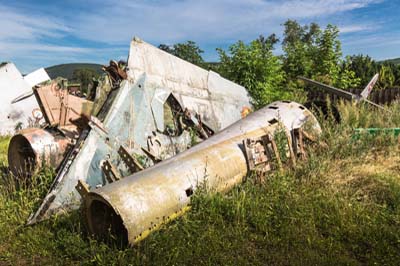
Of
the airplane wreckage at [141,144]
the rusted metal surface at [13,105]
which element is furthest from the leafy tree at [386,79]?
the rusted metal surface at [13,105]

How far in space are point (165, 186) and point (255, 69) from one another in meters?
7.91

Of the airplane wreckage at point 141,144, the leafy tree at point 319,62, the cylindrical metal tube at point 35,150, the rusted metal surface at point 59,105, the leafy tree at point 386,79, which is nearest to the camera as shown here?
the airplane wreckage at point 141,144

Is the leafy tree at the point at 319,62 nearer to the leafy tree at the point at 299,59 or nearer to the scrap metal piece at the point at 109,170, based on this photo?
Result: the leafy tree at the point at 299,59

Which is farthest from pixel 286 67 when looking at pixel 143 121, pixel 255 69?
pixel 143 121

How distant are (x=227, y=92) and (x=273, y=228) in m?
5.44

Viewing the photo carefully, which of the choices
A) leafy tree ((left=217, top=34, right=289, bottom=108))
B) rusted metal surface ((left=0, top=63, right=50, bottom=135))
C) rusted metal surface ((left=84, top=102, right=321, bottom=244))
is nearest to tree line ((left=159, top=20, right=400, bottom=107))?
leafy tree ((left=217, top=34, right=289, bottom=108))

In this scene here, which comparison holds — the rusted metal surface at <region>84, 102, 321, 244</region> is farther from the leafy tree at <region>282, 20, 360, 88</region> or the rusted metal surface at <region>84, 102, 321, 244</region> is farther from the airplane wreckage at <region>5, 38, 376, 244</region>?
the leafy tree at <region>282, 20, 360, 88</region>

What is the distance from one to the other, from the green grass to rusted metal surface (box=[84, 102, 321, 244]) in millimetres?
149

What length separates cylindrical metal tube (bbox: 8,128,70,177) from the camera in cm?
516

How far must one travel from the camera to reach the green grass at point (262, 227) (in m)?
3.23

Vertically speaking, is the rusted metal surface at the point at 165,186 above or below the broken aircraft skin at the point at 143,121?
below

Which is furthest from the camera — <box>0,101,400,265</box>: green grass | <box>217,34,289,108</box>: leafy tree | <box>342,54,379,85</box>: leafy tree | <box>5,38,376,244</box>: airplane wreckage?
<box>342,54,379,85</box>: leafy tree

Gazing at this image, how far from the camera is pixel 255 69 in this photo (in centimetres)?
1080

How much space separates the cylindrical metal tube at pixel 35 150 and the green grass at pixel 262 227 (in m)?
0.25
